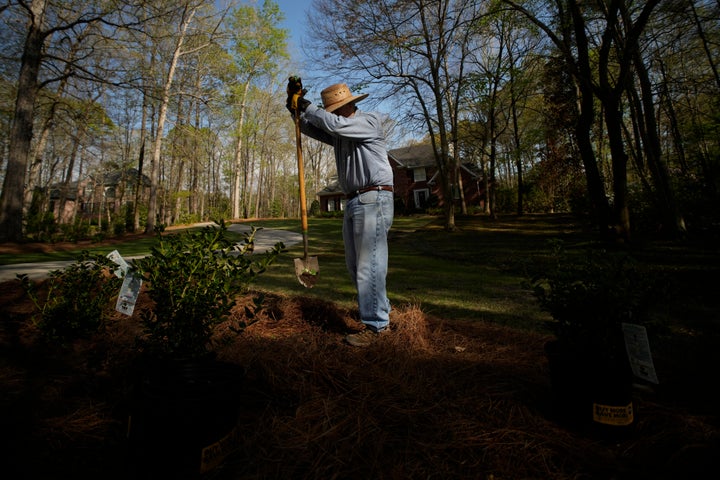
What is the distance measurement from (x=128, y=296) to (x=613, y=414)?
3148mm

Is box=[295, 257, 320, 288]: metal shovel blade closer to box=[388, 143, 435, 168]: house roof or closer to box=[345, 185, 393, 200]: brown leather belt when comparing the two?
box=[345, 185, 393, 200]: brown leather belt

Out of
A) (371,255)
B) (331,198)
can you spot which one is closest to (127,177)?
(331,198)

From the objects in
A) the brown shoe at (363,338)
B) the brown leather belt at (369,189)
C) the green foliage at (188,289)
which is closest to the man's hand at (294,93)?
the brown leather belt at (369,189)

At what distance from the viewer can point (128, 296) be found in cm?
260

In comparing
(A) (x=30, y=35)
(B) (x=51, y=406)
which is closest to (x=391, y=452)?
(B) (x=51, y=406)

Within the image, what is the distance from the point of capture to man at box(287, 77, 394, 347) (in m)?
2.59

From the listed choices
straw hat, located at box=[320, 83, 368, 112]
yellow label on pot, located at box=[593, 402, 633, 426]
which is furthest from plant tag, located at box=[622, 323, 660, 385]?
straw hat, located at box=[320, 83, 368, 112]

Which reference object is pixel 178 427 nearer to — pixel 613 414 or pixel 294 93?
pixel 613 414

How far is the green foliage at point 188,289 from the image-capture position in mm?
1637

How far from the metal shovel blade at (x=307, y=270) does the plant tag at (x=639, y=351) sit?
87.4 inches

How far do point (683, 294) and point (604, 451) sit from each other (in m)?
4.20

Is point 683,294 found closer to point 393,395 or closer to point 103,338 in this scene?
point 393,395

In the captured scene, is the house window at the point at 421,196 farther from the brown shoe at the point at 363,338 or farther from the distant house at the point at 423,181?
the brown shoe at the point at 363,338

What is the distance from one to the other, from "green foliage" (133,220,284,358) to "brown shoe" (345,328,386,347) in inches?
37.1
